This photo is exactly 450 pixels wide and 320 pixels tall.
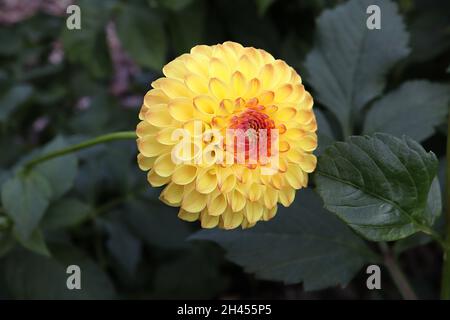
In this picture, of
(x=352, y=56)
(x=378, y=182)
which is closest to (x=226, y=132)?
(x=378, y=182)

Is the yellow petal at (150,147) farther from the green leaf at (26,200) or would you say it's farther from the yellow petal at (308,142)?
the green leaf at (26,200)

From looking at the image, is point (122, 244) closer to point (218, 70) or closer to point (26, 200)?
point (26, 200)

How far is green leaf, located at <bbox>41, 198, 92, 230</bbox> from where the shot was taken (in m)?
1.31

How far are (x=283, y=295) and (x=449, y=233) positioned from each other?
71 cm

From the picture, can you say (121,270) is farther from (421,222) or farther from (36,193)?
(421,222)

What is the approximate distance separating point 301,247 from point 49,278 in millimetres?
574

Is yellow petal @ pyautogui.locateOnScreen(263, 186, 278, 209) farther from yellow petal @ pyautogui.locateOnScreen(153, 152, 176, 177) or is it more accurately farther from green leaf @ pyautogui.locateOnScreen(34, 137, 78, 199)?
green leaf @ pyautogui.locateOnScreen(34, 137, 78, 199)

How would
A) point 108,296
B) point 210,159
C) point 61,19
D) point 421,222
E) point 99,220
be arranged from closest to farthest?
point 210,159 → point 421,222 → point 108,296 → point 99,220 → point 61,19

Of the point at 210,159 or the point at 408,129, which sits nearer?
the point at 210,159

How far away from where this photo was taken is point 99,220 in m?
1.52

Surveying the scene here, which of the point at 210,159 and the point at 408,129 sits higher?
the point at 408,129

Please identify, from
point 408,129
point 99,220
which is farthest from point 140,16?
point 408,129

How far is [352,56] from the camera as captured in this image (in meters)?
1.26

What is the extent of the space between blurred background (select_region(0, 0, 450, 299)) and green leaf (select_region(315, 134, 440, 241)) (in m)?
0.42
